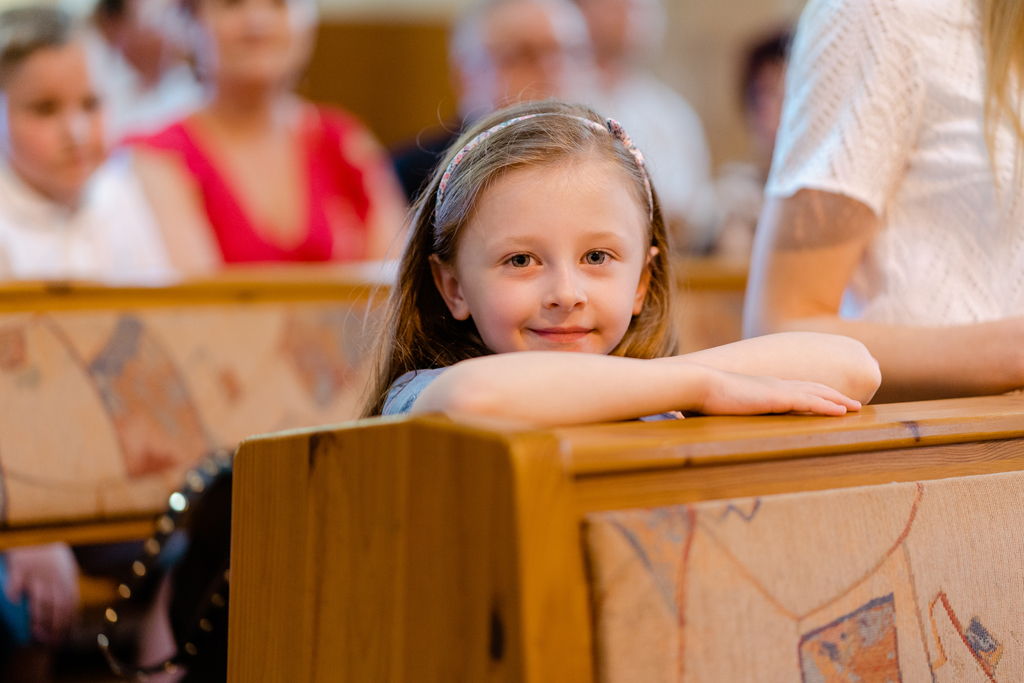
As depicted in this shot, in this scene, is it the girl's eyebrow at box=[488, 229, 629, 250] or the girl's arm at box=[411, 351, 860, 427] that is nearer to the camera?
the girl's arm at box=[411, 351, 860, 427]

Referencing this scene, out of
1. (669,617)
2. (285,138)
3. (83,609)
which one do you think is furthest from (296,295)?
(669,617)

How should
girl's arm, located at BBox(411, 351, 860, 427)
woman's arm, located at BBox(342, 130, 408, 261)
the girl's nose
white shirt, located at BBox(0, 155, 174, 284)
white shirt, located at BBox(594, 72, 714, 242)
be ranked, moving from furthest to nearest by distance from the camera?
white shirt, located at BBox(594, 72, 714, 242)
woman's arm, located at BBox(342, 130, 408, 261)
white shirt, located at BBox(0, 155, 174, 284)
the girl's nose
girl's arm, located at BBox(411, 351, 860, 427)

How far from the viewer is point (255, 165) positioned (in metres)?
3.09

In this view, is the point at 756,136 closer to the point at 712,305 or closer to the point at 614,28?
the point at 614,28

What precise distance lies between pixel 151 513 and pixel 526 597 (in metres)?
1.47

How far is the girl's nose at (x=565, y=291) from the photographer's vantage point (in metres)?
1.25

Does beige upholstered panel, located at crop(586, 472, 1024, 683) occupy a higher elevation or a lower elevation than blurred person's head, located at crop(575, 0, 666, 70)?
lower

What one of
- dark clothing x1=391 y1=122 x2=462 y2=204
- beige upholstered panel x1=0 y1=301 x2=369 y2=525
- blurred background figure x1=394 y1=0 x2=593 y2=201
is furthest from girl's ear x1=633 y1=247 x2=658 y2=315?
dark clothing x1=391 y1=122 x2=462 y2=204

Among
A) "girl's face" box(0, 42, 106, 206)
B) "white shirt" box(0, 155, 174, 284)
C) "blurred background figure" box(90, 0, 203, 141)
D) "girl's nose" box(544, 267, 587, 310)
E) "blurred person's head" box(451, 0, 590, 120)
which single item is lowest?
"girl's nose" box(544, 267, 587, 310)

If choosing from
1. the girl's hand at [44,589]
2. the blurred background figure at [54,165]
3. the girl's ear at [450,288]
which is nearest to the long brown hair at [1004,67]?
the girl's ear at [450,288]

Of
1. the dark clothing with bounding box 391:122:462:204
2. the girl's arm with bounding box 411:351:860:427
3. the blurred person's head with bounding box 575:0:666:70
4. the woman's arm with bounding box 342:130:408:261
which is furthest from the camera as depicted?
the blurred person's head with bounding box 575:0:666:70

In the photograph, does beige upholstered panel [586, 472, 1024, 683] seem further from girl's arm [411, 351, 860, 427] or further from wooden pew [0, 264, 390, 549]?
wooden pew [0, 264, 390, 549]

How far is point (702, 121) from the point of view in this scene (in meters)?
6.19

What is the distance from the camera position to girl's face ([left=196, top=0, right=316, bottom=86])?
2.99m
